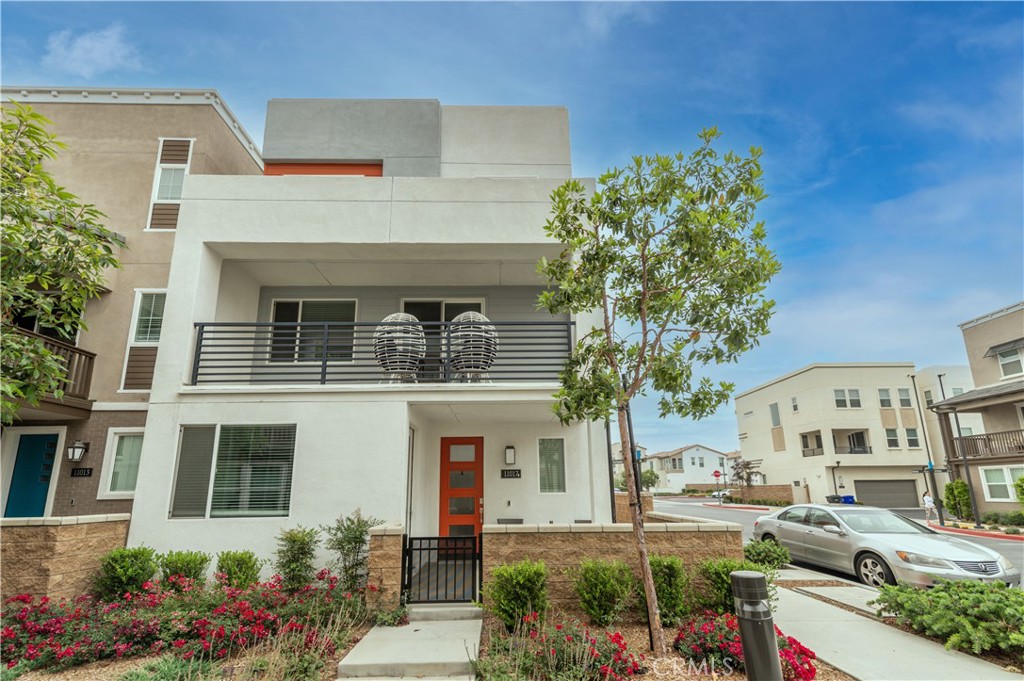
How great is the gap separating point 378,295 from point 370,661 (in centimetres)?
780

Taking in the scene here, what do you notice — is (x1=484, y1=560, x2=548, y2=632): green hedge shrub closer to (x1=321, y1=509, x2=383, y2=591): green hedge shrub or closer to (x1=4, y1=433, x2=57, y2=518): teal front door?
(x1=321, y1=509, x2=383, y2=591): green hedge shrub

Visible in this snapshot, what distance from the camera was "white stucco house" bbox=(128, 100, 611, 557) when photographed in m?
8.27

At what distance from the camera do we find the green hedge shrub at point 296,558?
734cm

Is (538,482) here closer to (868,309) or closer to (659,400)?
(659,400)

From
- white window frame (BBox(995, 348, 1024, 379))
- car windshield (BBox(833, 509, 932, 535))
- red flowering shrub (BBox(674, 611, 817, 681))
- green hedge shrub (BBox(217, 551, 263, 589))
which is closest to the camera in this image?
red flowering shrub (BBox(674, 611, 817, 681))

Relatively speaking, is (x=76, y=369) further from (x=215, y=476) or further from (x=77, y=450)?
(x=215, y=476)

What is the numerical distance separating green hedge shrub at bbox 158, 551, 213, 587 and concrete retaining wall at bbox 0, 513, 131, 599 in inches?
41.0

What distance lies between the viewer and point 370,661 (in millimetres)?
5250

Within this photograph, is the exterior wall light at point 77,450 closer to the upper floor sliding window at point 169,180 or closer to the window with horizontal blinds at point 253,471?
the window with horizontal blinds at point 253,471

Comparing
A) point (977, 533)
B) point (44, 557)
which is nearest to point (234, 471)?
point (44, 557)

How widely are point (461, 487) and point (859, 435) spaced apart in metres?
33.2

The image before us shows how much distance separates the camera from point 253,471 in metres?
8.35

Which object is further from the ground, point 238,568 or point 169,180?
point 169,180

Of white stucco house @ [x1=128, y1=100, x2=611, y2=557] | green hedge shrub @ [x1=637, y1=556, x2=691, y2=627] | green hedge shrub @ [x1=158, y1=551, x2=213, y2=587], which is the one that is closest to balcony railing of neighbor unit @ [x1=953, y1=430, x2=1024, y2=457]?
white stucco house @ [x1=128, y1=100, x2=611, y2=557]
